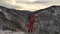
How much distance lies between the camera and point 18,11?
2.91 feet

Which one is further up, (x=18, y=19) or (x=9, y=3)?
(x=9, y=3)

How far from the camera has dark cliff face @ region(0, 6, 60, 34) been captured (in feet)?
2.84

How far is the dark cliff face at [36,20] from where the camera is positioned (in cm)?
86

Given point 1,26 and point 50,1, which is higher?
point 50,1

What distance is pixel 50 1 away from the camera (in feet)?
2.98

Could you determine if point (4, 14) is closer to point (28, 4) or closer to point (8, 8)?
point (8, 8)

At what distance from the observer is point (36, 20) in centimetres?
87

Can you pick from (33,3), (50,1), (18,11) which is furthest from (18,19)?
(50,1)

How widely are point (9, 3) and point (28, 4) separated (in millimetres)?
153

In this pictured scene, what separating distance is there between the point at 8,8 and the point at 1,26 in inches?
6.0

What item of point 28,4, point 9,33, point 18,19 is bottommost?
point 9,33

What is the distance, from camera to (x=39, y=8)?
2.92 ft

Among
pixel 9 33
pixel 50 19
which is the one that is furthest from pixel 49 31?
pixel 9 33

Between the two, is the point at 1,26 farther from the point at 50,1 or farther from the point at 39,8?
the point at 50,1
